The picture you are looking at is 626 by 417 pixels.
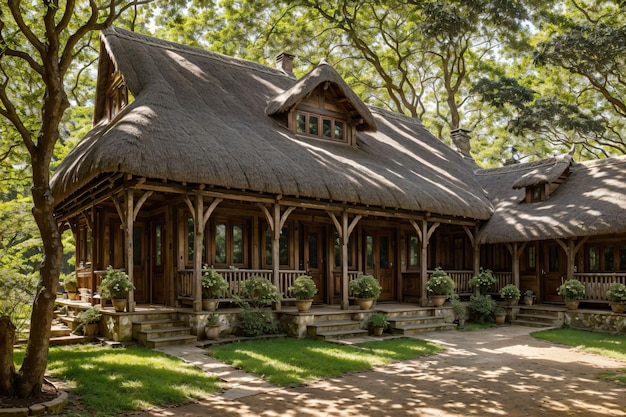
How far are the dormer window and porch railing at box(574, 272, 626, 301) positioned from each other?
32.0 feet

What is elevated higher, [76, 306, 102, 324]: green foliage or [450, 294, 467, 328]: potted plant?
[76, 306, 102, 324]: green foliage

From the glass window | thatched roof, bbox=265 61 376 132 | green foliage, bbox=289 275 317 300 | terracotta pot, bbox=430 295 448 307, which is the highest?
thatched roof, bbox=265 61 376 132

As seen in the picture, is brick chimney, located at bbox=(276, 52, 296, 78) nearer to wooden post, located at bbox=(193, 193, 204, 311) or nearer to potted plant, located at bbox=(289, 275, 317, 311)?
wooden post, located at bbox=(193, 193, 204, 311)

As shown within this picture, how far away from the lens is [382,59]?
34812 millimetres

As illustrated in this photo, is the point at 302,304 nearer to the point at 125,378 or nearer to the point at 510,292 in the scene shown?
the point at 125,378

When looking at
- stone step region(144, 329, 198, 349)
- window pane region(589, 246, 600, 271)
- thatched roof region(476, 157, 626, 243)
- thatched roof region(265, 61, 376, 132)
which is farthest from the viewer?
window pane region(589, 246, 600, 271)

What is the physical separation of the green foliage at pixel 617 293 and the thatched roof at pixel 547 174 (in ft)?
17.0

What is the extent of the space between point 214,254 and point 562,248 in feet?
Result: 41.1

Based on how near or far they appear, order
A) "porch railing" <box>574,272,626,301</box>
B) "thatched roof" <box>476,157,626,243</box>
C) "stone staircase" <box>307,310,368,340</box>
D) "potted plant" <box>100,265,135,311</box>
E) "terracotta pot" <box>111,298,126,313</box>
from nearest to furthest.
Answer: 1. "potted plant" <box>100,265,135,311</box>
2. "terracotta pot" <box>111,298,126,313</box>
3. "stone staircase" <box>307,310,368,340</box>
4. "thatched roof" <box>476,157,626,243</box>
5. "porch railing" <box>574,272,626,301</box>

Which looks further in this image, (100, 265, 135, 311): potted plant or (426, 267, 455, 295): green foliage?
(426, 267, 455, 295): green foliage

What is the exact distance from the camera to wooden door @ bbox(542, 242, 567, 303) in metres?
20.0

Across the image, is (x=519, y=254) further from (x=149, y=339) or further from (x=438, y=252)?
(x=149, y=339)

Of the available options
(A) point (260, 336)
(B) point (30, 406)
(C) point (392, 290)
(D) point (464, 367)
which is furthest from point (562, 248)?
(B) point (30, 406)

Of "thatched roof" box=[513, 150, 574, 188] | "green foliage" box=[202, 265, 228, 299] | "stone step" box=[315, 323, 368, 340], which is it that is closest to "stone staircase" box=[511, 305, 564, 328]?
"thatched roof" box=[513, 150, 574, 188]
